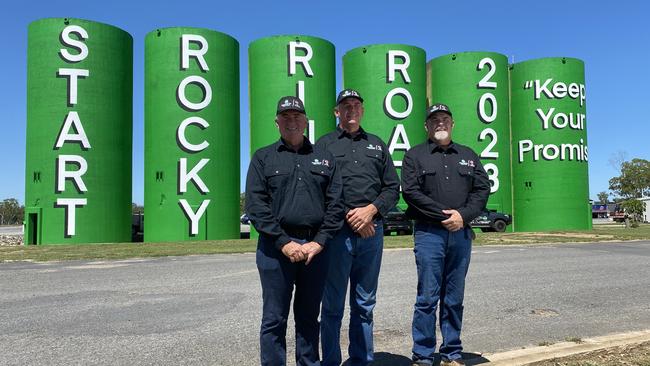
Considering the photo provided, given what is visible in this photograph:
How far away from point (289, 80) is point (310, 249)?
24472 mm

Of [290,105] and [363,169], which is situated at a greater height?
[290,105]

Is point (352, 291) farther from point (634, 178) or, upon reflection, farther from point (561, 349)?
point (634, 178)

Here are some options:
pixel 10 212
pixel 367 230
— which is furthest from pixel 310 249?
pixel 10 212

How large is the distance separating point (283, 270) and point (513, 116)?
32.1 meters

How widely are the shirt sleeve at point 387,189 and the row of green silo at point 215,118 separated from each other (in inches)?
871

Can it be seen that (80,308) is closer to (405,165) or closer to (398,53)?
(405,165)

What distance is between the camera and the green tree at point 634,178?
265 feet

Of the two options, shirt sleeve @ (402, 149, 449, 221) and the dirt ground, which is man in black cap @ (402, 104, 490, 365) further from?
the dirt ground

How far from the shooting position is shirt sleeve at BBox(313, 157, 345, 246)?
3.49 meters

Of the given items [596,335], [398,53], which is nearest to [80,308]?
[596,335]

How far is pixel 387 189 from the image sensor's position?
405cm

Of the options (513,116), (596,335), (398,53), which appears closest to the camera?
(596,335)

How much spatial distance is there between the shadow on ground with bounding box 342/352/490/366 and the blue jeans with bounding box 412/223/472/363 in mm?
187

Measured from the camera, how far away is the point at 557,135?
3108 cm
